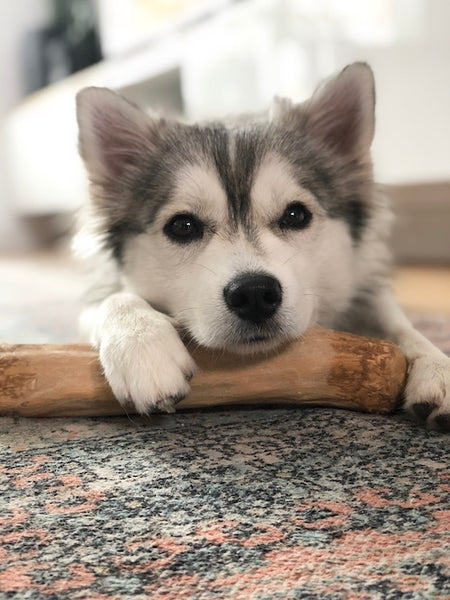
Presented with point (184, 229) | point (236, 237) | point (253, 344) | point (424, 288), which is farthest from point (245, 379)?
point (424, 288)

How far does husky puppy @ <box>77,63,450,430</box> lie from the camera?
1.47 meters

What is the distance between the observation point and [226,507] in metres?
1.06

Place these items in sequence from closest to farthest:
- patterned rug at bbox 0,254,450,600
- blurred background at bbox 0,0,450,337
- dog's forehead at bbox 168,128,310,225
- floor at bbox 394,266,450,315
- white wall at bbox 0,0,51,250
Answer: patterned rug at bbox 0,254,450,600 → dog's forehead at bbox 168,128,310,225 → floor at bbox 394,266,450,315 → blurred background at bbox 0,0,450,337 → white wall at bbox 0,0,51,250

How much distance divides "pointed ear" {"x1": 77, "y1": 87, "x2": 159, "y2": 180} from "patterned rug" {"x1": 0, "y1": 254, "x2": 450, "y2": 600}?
33.3 inches

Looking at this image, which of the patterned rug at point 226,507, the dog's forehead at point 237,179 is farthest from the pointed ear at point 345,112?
the patterned rug at point 226,507

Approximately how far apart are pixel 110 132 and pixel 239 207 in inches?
21.0

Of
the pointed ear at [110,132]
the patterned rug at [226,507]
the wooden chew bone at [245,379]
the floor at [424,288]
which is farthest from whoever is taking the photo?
the floor at [424,288]

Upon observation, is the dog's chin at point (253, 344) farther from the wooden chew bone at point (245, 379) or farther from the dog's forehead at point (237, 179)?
the dog's forehead at point (237, 179)

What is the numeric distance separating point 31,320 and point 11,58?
18.8ft

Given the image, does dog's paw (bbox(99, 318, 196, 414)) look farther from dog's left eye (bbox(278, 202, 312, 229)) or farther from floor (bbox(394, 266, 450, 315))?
floor (bbox(394, 266, 450, 315))

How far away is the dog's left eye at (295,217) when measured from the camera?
178 cm

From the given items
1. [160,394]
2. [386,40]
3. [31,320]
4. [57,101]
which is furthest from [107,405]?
[57,101]

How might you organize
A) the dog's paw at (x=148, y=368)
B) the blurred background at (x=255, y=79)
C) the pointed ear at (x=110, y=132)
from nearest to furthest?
the dog's paw at (x=148, y=368) < the pointed ear at (x=110, y=132) < the blurred background at (x=255, y=79)

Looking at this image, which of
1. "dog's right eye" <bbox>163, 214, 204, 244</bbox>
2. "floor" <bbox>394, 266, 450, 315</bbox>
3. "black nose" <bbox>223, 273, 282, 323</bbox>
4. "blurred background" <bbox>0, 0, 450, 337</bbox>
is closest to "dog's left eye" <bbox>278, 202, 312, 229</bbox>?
"dog's right eye" <bbox>163, 214, 204, 244</bbox>
